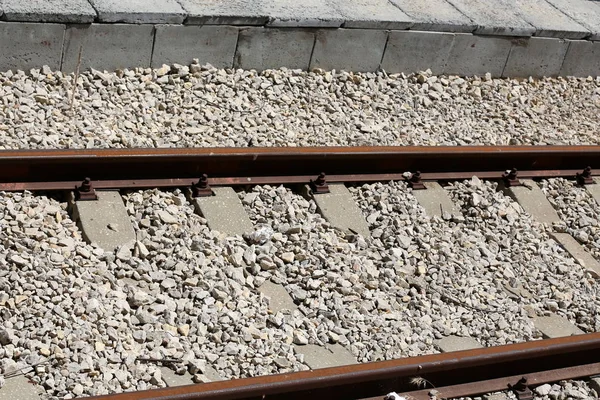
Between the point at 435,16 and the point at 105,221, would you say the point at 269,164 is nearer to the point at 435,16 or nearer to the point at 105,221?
the point at 105,221

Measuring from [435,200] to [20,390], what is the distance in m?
3.86

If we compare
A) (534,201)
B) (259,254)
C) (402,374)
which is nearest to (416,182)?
(534,201)

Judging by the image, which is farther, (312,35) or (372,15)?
(372,15)

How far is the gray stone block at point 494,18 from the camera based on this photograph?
33.7 feet

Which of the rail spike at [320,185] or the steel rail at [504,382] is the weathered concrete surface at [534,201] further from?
the steel rail at [504,382]

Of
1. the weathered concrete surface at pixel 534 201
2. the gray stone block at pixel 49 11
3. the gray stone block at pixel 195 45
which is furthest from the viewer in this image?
the gray stone block at pixel 195 45

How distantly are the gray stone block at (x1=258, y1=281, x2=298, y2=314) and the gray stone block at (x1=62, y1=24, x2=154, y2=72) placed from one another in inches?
118

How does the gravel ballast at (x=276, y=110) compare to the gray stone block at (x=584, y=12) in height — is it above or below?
below

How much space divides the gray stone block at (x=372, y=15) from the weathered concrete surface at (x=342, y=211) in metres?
2.40

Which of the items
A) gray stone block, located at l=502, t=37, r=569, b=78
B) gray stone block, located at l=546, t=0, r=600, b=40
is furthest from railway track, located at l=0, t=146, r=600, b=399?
gray stone block, located at l=546, t=0, r=600, b=40

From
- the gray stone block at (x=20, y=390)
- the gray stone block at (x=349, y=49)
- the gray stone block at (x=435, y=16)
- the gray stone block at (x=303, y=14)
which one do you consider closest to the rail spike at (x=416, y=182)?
the gray stone block at (x=349, y=49)

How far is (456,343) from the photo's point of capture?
6.36m

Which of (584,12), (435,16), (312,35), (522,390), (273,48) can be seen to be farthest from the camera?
(584,12)

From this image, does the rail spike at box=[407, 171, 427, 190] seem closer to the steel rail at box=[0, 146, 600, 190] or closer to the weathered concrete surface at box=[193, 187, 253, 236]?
the steel rail at box=[0, 146, 600, 190]
